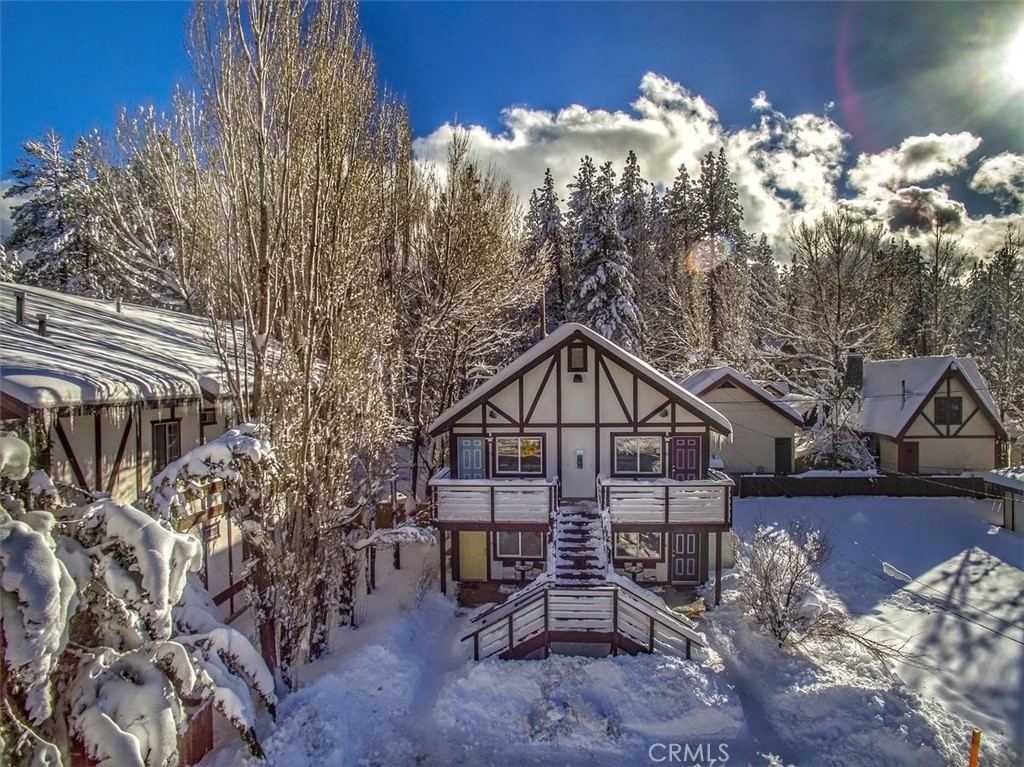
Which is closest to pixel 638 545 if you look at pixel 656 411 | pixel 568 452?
pixel 568 452

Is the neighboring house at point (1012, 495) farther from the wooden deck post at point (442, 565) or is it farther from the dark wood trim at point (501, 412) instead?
the wooden deck post at point (442, 565)

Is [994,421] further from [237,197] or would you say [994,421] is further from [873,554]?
[237,197]

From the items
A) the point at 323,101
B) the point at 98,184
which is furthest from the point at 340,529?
the point at 98,184

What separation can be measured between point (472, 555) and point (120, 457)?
29.9ft

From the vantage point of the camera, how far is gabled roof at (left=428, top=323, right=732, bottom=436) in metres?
14.6

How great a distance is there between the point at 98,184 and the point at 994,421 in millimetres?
36717

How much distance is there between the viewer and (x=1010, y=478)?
18.3 m

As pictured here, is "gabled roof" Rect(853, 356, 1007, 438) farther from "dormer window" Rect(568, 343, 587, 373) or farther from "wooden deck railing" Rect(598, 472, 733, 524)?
"dormer window" Rect(568, 343, 587, 373)

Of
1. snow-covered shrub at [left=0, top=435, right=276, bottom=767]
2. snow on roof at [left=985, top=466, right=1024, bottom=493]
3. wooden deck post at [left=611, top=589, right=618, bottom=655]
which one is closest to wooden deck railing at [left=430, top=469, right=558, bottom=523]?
wooden deck post at [left=611, top=589, right=618, bottom=655]

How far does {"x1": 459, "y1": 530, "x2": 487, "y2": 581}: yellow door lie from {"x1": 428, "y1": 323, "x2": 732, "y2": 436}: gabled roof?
320 centimetres

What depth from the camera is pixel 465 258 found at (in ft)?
55.5

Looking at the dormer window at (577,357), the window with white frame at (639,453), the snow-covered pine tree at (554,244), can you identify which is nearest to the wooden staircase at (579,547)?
the window with white frame at (639,453)

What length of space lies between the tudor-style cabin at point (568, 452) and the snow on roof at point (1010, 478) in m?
11.5

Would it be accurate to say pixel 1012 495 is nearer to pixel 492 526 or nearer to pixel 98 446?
pixel 492 526
